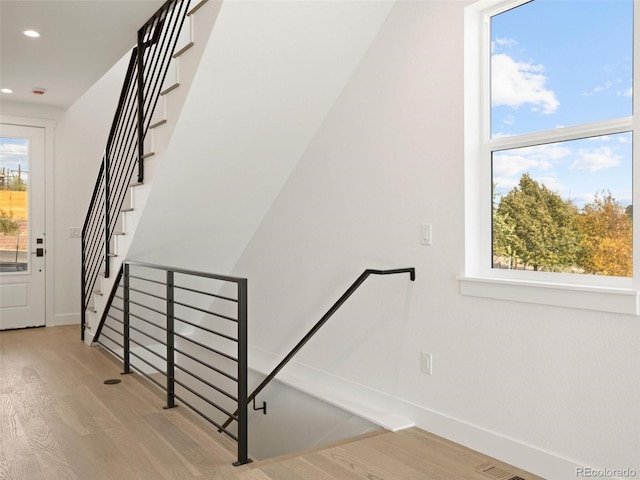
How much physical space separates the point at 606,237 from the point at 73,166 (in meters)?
5.89

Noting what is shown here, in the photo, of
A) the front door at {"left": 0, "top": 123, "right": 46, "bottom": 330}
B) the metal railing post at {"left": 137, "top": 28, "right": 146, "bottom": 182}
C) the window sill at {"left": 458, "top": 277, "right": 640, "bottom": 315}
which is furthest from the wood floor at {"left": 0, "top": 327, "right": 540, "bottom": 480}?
the front door at {"left": 0, "top": 123, "right": 46, "bottom": 330}

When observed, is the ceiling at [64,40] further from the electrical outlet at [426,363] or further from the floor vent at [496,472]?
the floor vent at [496,472]

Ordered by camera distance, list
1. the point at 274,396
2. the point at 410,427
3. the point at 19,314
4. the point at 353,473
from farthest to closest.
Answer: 1. the point at 19,314
2. the point at 274,396
3. the point at 410,427
4. the point at 353,473

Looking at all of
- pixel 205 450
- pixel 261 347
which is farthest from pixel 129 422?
pixel 261 347

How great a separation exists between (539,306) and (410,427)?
107cm

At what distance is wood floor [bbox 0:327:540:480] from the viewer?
2.55 metres

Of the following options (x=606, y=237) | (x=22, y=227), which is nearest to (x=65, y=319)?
(x=22, y=227)

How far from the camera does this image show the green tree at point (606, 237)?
2.39 metres

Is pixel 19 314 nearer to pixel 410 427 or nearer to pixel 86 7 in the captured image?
pixel 86 7

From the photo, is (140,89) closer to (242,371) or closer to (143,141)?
(143,141)

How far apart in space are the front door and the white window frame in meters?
5.28

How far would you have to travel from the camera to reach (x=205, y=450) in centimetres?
286

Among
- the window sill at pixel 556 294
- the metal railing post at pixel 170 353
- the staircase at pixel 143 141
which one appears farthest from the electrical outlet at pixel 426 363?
the staircase at pixel 143 141

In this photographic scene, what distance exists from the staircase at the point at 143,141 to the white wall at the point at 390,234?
0.12 m
